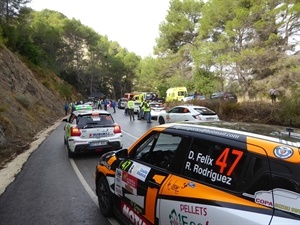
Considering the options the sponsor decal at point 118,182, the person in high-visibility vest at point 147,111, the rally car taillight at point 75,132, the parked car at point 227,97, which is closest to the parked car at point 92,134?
the rally car taillight at point 75,132

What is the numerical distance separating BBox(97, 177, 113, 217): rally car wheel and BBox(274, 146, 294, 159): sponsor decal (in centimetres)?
289

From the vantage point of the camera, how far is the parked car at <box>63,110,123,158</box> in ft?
30.4

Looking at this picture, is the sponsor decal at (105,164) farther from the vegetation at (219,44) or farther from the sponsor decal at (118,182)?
the vegetation at (219,44)

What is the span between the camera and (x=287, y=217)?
6.75 ft

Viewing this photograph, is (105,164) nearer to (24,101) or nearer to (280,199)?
(280,199)

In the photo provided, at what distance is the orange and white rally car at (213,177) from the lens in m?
2.18

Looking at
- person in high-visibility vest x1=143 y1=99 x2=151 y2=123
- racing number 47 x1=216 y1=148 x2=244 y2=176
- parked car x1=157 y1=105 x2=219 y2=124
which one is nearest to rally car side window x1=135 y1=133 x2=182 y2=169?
racing number 47 x1=216 y1=148 x2=244 y2=176

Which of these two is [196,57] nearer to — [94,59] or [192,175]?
[192,175]

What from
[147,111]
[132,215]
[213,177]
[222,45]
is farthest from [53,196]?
[222,45]

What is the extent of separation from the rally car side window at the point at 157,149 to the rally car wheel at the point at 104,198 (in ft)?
3.28

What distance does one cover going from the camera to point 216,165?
2.69m

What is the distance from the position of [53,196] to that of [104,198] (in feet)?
5.18

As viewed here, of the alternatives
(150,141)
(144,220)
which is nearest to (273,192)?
(144,220)

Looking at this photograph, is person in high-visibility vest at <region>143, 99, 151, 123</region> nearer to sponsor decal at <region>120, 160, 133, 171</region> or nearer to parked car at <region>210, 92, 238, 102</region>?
parked car at <region>210, 92, 238, 102</region>
